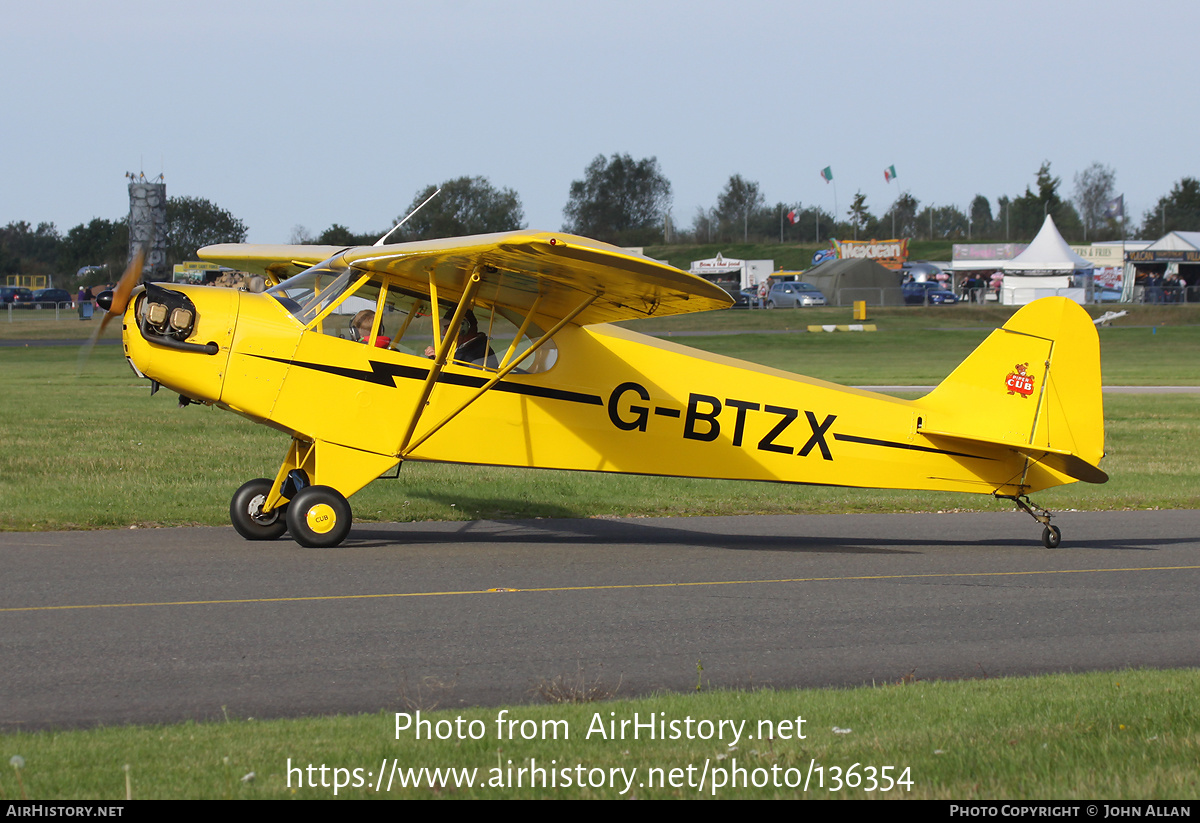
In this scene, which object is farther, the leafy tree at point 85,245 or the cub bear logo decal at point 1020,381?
the leafy tree at point 85,245

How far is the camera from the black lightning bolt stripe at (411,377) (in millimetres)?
9578

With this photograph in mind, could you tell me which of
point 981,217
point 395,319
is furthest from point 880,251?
point 395,319

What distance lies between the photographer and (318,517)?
31.1 feet

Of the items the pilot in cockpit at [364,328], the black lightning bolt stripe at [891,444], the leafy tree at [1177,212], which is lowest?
the black lightning bolt stripe at [891,444]

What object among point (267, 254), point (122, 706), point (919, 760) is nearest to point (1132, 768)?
point (919, 760)

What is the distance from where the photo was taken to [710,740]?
4699mm

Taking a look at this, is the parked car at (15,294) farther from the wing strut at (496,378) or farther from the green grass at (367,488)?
the wing strut at (496,378)

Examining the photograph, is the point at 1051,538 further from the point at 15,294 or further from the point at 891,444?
the point at 15,294

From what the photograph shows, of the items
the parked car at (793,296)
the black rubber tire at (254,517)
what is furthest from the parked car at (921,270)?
the black rubber tire at (254,517)

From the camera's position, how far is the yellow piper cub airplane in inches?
367

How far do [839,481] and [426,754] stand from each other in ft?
22.6

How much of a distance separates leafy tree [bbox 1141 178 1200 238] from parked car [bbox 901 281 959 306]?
63.5 m

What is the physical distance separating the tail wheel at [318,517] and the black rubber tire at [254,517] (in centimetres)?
53
